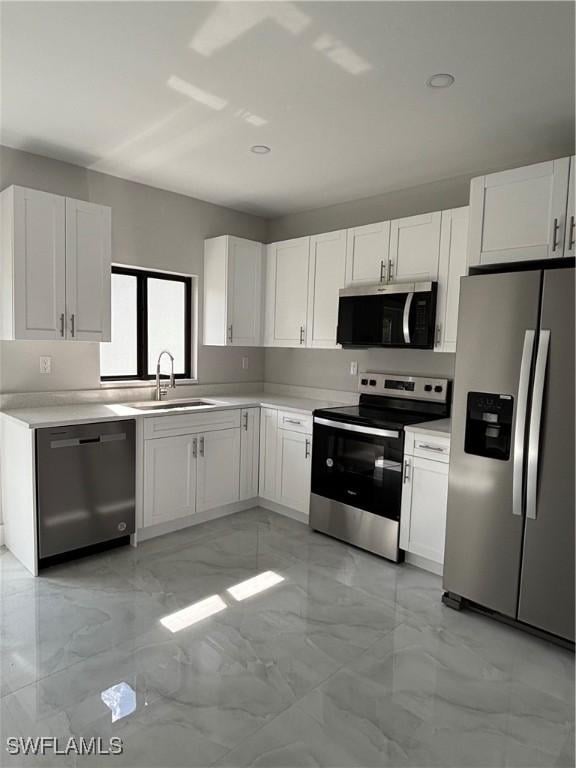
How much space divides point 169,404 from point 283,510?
1.27 m

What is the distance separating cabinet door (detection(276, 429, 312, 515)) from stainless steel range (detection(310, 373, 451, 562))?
91mm

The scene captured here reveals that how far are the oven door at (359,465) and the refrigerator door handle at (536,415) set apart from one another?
87 cm

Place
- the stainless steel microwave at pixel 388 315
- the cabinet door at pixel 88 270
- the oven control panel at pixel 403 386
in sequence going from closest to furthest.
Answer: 1. the cabinet door at pixel 88 270
2. the stainless steel microwave at pixel 388 315
3. the oven control panel at pixel 403 386

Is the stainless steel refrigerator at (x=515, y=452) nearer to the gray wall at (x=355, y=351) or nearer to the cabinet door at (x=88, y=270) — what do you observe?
the gray wall at (x=355, y=351)

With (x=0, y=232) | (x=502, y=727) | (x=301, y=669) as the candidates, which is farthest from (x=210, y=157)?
(x=502, y=727)

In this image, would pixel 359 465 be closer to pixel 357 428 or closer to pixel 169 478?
pixel 357 428

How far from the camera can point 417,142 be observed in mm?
2922

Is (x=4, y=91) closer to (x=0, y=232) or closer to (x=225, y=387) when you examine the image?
(x=0, y=232)

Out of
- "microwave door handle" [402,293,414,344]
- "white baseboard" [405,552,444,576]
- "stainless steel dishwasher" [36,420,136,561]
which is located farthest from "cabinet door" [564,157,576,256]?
"stainless steel dishwasher" [36,420,136,561]

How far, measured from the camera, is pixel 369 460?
10.8ft

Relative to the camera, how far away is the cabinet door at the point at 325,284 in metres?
3.84

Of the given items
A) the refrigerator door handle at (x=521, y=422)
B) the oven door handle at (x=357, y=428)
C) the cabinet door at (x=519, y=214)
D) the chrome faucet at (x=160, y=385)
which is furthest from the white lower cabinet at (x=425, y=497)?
the chrome faucet at (x=160, y=385)

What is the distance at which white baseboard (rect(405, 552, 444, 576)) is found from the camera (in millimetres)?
3051

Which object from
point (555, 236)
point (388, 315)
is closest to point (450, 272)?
point (388, 315)
